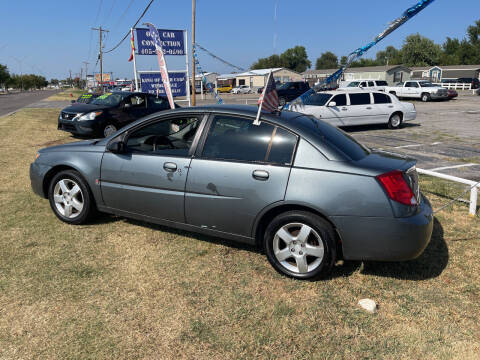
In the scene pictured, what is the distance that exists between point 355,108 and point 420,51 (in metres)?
95.2

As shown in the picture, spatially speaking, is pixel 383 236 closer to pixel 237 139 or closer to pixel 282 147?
pixel 282 147

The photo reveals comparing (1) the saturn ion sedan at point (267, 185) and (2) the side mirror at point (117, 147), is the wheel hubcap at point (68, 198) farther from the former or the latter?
(2) the side mirror at point (117, 147)

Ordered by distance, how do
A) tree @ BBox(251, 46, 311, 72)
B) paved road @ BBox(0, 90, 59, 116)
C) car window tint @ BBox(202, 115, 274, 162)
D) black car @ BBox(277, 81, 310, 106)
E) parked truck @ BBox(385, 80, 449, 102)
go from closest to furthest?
1. car window tint @ BBox(202, 115, 274, 162)
2. paved road @ BBox(0, 90, 59, 116)
3. black car @ BBox(277, 81, 310, 106)
4. parked truck @ BBox(385, 80, 449, 102)
5. tree @ BBox(251, 46, 311, 72)

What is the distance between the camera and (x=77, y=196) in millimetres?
4609

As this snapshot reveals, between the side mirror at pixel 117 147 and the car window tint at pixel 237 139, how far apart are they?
104 cm

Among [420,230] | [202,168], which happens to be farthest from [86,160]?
[420,230]

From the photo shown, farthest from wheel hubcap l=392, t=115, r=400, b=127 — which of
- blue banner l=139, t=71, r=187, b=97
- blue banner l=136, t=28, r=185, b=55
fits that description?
blue banner l=136, t=28, r=185, b=55

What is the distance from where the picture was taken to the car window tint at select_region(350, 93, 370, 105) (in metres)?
13.8

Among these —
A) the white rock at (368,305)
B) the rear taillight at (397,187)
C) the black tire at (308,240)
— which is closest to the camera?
the white rock at (368,305)

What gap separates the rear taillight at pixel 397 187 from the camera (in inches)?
122

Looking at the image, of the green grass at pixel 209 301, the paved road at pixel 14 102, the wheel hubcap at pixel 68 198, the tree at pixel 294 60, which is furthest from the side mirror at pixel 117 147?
the tree at pixel 294 60

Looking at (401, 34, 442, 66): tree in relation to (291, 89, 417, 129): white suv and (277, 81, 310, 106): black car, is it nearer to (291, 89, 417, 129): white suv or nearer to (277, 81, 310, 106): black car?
(277, 81, 310, 106): black car

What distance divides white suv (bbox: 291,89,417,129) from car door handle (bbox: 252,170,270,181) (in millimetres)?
10143

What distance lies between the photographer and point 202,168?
12.2 ft
